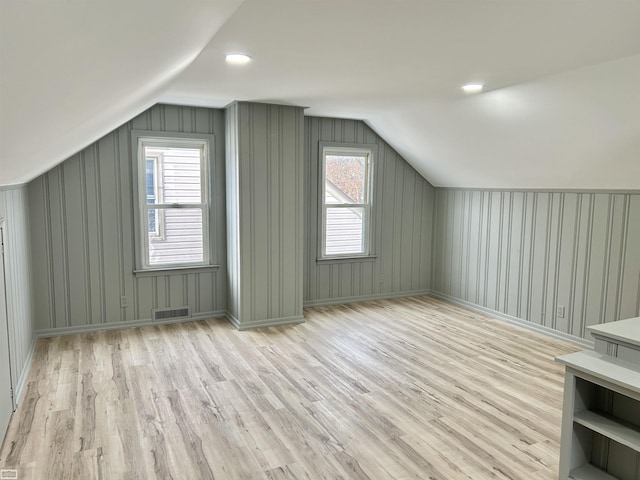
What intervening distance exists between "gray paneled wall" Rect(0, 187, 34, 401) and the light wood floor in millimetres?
213

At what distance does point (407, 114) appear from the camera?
200 inches

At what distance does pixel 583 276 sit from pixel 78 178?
5.18 meters

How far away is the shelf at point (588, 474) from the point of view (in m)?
2.23

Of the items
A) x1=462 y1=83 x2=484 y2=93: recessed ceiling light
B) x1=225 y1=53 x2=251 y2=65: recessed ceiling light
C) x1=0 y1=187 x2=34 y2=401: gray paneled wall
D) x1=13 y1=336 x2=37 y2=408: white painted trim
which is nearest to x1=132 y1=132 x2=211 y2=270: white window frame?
x1=0 y1=187 x2=34 y2=401: gray paneled wall

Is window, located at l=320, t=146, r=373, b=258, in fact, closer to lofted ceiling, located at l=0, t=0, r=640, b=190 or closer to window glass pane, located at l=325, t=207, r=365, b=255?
window glass pane, located at l=325, t=207, r=365, b=255

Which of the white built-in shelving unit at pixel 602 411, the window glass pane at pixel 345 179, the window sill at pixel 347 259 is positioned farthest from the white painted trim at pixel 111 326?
the white built-in shelving unit at pixel 602 411

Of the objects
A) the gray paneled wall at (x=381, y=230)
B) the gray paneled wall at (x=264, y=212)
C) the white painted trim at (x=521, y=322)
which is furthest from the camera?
the gray paneled wall at (x=381, y=230)

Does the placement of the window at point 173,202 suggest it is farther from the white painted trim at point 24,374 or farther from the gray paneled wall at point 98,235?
the white painted trim at point 24,374

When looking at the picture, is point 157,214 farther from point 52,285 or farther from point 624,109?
point 624,109

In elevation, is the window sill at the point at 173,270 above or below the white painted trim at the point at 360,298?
above

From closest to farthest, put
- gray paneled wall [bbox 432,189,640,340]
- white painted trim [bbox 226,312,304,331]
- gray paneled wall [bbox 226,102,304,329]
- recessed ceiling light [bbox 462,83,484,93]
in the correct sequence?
recessed ceiling light [bbox 462,83,484,93] → gray paneled wall [bbox 432,189,640,340] → gray paneled wall [bbox 226,102,304,329] → white painted trim [bbox 226,312,304,331]

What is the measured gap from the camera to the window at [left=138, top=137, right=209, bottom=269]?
191 inches

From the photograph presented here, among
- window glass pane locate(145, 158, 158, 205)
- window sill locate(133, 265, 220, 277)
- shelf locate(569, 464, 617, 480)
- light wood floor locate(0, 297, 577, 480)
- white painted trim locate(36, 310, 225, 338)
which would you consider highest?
window glass pane locate(145, 158, 158, 205)

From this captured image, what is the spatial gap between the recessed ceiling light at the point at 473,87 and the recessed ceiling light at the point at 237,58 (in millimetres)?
1900
